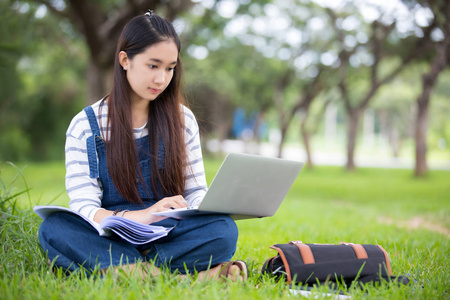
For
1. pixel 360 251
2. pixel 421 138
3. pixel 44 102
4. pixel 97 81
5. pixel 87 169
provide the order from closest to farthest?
1. pixel 360 251
2. pixel 87 169
3. pixel 97 81
4. pixel 421 138
5. pixel 44 102

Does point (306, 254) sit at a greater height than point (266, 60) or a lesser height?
lesser

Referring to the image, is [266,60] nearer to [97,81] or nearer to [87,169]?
[97,81]

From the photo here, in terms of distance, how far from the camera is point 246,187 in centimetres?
226

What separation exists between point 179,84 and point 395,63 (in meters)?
17.1

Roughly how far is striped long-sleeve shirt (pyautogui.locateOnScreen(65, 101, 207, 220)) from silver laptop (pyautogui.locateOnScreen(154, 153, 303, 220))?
380mm

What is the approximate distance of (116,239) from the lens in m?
2.33

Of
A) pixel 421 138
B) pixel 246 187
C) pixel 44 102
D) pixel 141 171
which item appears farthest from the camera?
pixel 44 102

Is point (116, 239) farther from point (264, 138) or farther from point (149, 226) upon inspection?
point (264, 138)

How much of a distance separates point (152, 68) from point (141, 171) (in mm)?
574

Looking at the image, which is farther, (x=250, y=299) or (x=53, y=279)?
(x=53, y=279)

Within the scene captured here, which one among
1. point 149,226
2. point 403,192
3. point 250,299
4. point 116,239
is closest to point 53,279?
point 116,239

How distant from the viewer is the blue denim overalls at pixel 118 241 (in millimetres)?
2258

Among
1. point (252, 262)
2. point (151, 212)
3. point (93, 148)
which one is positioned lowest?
point (252, 262)

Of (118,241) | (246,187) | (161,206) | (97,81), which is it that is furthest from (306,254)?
(97,81)
